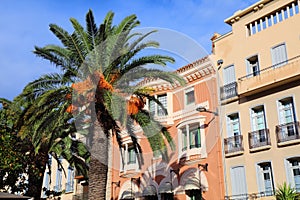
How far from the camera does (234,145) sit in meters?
21.6

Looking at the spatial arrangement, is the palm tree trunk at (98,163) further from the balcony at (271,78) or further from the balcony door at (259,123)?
the balcony at (271,78)

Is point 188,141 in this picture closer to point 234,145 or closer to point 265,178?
point 234,145

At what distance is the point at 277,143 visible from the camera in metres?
19.3

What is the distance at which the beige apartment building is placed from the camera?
19203 millimetres

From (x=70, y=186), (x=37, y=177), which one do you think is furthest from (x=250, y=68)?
(x=70, y=186)

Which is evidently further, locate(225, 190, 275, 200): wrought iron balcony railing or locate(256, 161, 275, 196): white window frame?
locate(256, 161, 275, 196): white window frame

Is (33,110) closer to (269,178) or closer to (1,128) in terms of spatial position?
(1,128)

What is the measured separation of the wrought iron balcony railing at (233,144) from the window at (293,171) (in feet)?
9.39

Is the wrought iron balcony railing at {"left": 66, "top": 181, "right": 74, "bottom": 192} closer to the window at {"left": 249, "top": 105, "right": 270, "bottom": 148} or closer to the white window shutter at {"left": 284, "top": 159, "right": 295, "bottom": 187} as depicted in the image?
the window at {"left": 249, "top": 105, "right": 270, "bottom": 148}

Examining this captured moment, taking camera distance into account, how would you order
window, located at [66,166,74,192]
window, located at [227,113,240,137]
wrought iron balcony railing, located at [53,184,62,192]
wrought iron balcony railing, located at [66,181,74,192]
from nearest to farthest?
window, located at [227,113,240,137], wrought iron balcony railing, located at [66,181,74,192], window, located at [66,166,74,192], wrought iron balcony railing, located at [53,184,62,192]

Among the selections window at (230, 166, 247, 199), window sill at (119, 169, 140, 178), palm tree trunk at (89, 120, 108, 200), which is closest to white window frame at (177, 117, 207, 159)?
window at (230, 166, 247, 199)

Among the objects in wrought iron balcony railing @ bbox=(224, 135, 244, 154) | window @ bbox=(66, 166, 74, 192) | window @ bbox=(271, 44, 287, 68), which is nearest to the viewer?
window @ bbox=(271, 44, 287, 68)

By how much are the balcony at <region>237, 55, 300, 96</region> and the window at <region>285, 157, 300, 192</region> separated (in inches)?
159

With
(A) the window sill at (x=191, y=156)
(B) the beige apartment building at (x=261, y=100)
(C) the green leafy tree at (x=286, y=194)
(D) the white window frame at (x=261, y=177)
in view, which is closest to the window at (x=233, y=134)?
(B) the beige apartment building at (x=261, y=100)
